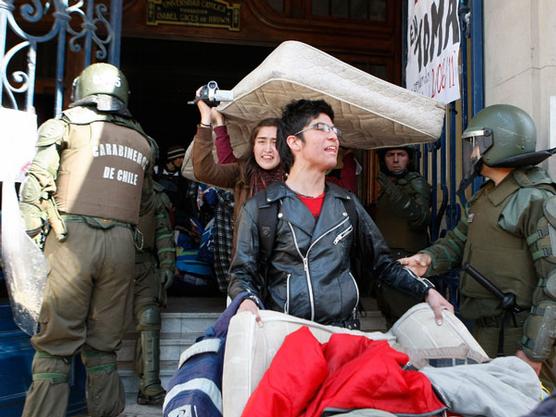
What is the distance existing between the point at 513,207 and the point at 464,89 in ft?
4.24

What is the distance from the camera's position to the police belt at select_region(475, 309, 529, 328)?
2.87 metres

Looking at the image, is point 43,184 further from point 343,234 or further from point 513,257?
point 513,257

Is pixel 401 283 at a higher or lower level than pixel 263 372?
higher

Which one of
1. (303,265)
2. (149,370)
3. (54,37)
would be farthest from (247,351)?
(54,37)

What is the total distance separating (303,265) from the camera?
7.67 feet

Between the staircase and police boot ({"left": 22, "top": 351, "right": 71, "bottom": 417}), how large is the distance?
0.66 metres

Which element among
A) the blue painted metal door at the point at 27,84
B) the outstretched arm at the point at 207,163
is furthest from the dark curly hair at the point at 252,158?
the blue painted metal door at the point at 27,84

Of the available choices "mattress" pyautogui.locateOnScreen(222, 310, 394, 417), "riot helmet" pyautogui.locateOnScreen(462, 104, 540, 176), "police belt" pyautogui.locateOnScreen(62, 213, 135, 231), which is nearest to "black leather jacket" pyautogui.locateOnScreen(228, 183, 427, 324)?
"mattress" pyautogui.locateOnScreen(222, 310, 394, 417)

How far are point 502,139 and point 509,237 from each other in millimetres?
522

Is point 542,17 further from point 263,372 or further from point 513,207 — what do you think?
point 263,372

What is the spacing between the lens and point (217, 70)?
9.04 m

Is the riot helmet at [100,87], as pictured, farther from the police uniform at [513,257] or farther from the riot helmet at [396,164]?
the police uniform at [513,257]

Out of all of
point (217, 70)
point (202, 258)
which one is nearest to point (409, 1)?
point (202, 258)

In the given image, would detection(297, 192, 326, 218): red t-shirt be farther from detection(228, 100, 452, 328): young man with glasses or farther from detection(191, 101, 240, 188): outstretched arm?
detection(191, 101, 240, 188): outstretched arm
